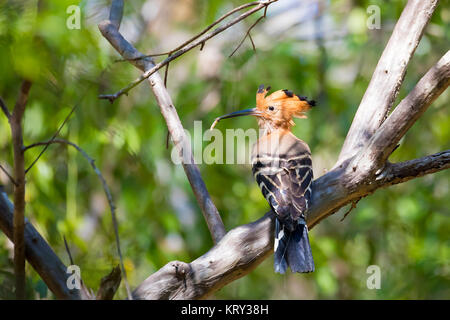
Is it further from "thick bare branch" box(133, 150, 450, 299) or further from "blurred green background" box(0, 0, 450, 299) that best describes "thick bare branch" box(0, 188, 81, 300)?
"blurred green background" box(0, 0, 450, 299)

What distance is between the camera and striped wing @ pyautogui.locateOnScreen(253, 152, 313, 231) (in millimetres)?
2604

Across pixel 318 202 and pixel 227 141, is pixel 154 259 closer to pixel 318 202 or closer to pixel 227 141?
pixel 227 141

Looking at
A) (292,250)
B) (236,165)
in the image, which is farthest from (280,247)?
(236,165)

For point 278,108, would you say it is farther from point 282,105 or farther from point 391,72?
point 391,72

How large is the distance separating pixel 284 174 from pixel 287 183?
0.31 ft

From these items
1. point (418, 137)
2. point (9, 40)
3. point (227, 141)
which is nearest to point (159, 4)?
point (227, 141)

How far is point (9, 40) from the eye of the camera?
231 cm

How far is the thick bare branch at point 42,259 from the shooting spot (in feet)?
7.38

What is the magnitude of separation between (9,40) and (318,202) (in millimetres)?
1532

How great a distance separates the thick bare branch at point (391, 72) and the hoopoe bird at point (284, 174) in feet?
1.29

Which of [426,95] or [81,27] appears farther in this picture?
[81,27]

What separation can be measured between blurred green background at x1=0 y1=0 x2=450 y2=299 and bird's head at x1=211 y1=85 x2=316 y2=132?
66 centimetres

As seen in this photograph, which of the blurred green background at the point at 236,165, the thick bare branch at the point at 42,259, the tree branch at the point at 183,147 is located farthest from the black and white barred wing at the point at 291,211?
the blurred green background at the point at 236,165

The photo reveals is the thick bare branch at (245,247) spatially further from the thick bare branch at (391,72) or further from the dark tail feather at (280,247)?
the thick bare branch at (391,72)
